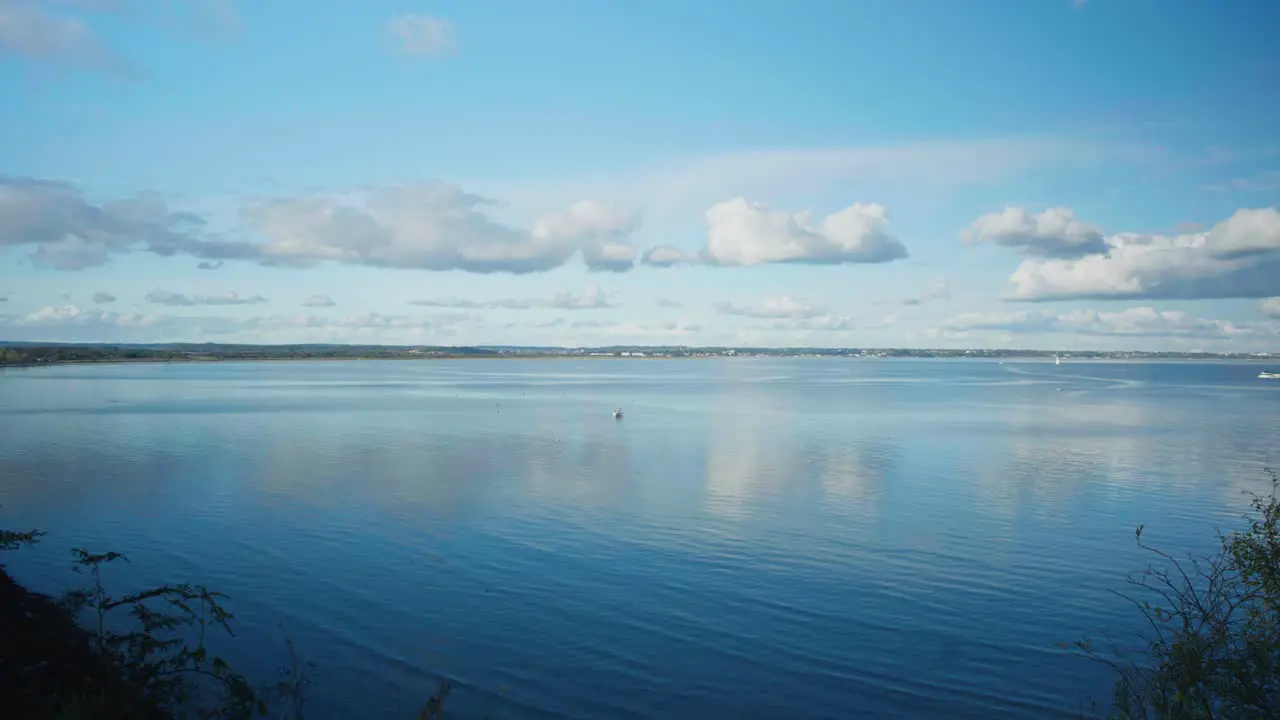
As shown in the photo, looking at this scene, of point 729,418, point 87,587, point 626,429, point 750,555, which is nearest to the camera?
point 87,587

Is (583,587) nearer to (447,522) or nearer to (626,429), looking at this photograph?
(447,522)

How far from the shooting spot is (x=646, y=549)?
20.9 m

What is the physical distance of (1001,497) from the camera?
92.5 feet

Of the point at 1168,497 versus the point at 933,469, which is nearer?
the point at 1168,497

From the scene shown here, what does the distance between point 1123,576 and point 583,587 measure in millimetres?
11734

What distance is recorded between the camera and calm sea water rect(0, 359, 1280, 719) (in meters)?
13.3

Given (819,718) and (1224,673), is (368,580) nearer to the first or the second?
(819,718)

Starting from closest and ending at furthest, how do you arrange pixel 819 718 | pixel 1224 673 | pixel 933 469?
pixel 1224 673 < pixel 819 718 < pixel 933 469

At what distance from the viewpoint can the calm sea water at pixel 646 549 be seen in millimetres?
13305

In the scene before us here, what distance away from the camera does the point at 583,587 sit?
58.0 ft

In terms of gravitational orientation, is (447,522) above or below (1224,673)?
below

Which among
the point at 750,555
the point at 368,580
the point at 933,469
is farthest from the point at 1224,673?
the point at 933,469

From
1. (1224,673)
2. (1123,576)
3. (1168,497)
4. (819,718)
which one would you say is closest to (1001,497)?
(1168,497)

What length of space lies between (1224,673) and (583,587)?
38.1 feet
